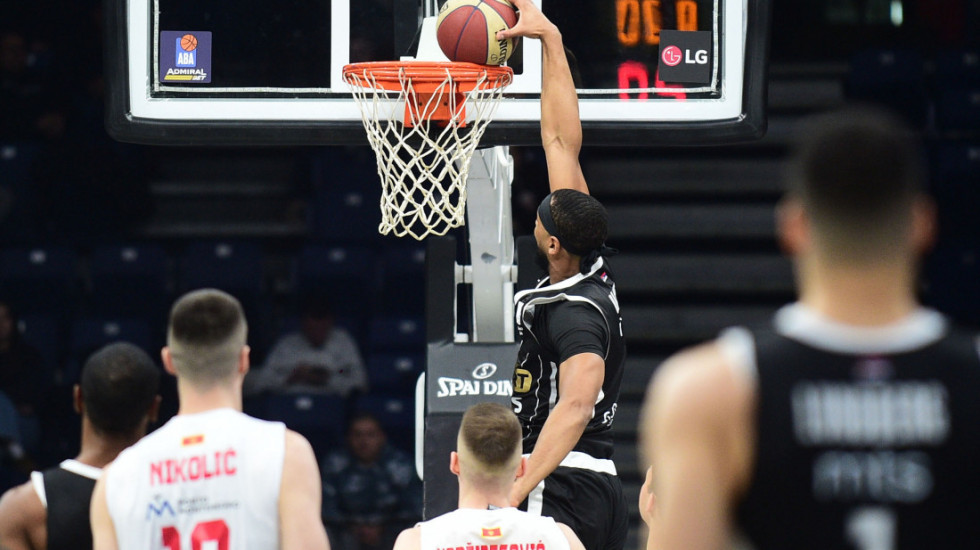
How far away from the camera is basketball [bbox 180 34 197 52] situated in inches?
199

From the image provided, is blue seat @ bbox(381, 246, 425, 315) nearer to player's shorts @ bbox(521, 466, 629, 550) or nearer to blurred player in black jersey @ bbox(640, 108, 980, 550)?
player's shorts @ bbox(521, 466, 629, 550)

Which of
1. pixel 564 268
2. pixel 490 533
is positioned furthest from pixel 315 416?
pixel 490 533

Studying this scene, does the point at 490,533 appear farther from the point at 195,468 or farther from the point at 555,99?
the point at 555,99

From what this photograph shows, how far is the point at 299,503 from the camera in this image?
2.44 m

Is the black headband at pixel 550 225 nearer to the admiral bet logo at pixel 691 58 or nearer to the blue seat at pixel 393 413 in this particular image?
the admiral bet logo at pixel 691 58

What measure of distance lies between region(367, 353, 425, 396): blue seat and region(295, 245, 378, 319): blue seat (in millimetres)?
421

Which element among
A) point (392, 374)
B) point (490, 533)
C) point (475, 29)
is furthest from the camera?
point (392, 374)

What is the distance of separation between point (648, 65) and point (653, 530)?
225 centimetres

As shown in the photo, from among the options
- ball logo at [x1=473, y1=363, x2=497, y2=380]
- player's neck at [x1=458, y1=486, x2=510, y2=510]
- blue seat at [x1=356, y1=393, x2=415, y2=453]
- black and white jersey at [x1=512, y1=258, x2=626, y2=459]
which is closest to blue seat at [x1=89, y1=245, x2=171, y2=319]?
blue seat at [x1=356, y1=393, x2=415, y2=453]

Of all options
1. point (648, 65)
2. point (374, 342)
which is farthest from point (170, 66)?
point (374, 342)

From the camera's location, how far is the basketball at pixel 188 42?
16.6ft

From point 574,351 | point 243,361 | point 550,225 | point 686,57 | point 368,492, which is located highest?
point 686,57

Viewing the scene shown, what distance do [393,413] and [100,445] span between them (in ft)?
17.1

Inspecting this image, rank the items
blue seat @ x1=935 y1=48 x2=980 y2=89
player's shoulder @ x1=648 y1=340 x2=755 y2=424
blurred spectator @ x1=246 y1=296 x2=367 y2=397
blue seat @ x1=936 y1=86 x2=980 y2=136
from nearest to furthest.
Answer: player's shoulder @ x1=648 y1=340 x2=755 y2=424
blurred spectator @ x1=246 y1=296 x2=367 y2=397
blue seat @ x1=936 y1=86 x2=980 y2=136
blue seat @ x1=935 y1=48 x2=980 y2=89
